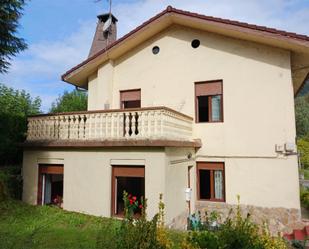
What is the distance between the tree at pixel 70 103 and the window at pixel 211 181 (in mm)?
20709

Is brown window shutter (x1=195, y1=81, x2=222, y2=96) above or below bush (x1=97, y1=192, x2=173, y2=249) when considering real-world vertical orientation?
above

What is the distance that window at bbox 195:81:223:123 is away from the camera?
39.1 feet

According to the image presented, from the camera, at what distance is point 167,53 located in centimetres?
1303

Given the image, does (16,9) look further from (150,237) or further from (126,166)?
(150,237)

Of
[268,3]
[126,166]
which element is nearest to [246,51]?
[268,3]

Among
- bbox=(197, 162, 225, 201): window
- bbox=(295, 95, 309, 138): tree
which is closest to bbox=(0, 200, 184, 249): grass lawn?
bbox=(197, 162, 225, 201): window

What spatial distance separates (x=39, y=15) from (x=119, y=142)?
5.68 meters

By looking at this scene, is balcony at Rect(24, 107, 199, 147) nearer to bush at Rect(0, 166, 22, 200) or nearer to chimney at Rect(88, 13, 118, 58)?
bush at Rect(0, 166, 22, 200)

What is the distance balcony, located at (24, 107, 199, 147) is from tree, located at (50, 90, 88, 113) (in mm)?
18942

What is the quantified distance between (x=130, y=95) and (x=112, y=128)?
13.8 feet

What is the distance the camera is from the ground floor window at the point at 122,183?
30.8 feet

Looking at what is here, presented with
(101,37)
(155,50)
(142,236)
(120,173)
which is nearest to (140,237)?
(142,236)

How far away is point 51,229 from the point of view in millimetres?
7926

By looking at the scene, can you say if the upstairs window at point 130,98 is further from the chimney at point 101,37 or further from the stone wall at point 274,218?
the chimney at point 101,37
